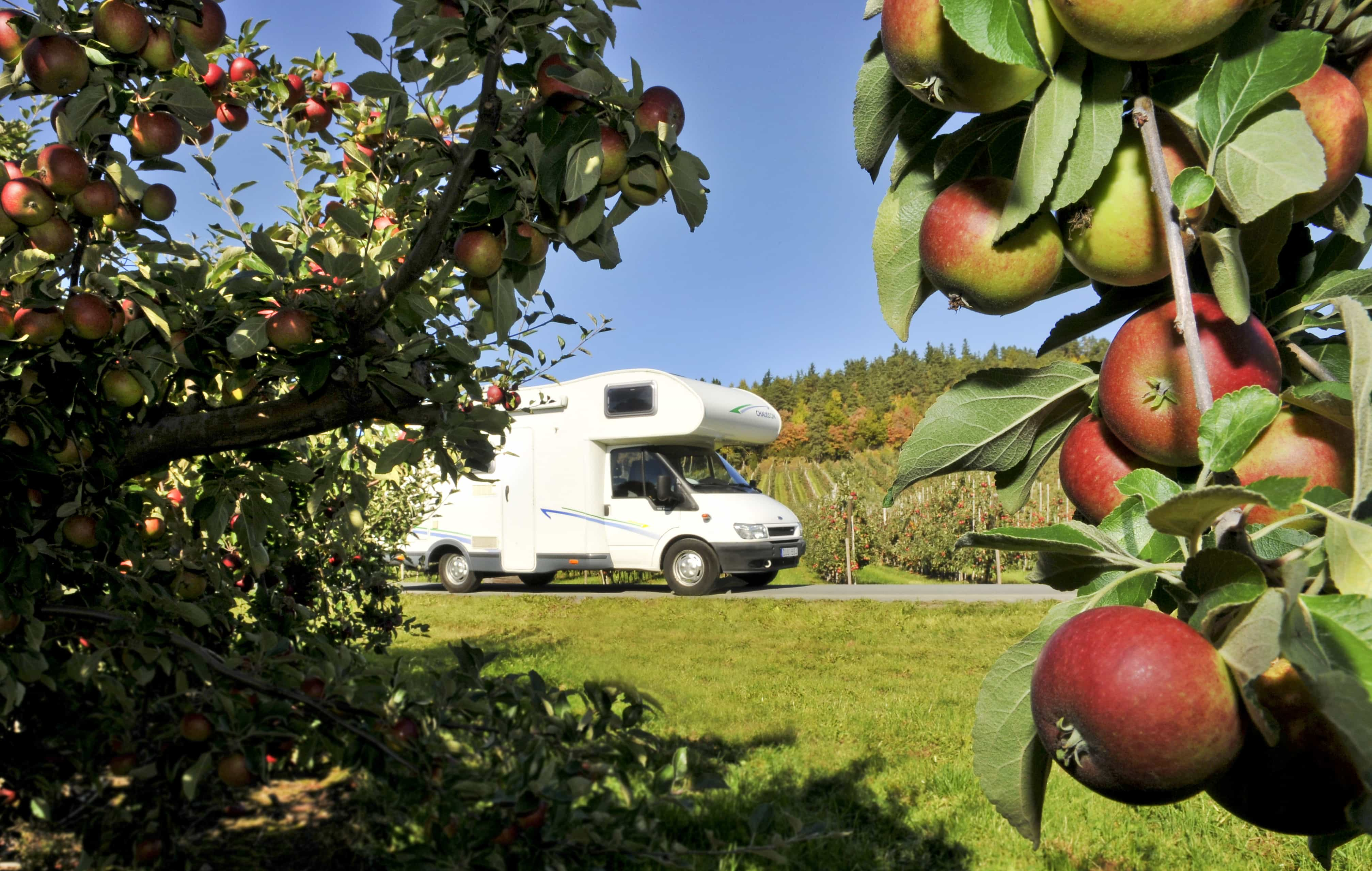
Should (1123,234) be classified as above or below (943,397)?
above

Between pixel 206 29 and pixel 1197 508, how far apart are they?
6.70ft

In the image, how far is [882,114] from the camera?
0.82 metres

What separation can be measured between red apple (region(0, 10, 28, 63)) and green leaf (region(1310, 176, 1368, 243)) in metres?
2.17

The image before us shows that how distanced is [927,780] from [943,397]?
13.7 feet

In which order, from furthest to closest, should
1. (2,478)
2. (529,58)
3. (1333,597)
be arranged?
1. (2,478)
2. (529,58)
3. (1333,597)

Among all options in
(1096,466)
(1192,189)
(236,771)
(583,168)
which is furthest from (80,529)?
(1192,189)

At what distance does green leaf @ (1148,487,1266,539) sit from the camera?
451 mm

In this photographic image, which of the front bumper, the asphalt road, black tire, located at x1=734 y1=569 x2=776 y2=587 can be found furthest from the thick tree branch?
black tire, located at x1=734 y1=569 x2=776 y2=587

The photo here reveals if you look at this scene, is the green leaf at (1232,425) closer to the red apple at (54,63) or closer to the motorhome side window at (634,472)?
the red apple at (54,63)

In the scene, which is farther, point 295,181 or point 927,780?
point 927,780

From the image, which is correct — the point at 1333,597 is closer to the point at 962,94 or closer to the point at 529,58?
the point at 962,94

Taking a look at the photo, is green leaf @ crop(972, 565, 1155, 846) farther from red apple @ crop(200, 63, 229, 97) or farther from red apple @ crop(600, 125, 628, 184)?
red apple @ crop(200, 63, 229, 97)

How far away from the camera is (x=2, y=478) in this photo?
1667 mm

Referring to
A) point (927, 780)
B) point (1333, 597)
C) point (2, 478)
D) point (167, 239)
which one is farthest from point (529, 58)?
point (927, 780)
